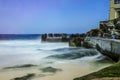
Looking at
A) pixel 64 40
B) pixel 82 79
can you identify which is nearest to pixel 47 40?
pixel 64 40

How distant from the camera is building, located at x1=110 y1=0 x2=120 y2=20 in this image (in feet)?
139

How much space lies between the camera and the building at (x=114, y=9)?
42250 millimetres

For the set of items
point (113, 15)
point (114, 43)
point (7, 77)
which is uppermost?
point (113, 15)

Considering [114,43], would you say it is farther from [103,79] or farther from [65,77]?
[103,79]

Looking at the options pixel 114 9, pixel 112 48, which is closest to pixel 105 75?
pixel 112 48

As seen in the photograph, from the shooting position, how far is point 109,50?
22000 millimetres

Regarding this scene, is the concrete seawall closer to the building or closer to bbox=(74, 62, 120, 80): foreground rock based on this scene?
bbox=(74, 62, 120, 80): foreground rock

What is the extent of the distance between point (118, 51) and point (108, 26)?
52.5 ft

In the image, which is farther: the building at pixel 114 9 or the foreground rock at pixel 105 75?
the building at pixel 114 9

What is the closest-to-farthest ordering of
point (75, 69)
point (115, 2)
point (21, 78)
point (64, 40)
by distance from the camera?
point (21, 78) < point (75, 69) < point (115, 2) < point (64, 40)

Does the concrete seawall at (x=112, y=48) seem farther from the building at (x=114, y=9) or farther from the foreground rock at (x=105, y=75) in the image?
the building at (x=114, y=9)

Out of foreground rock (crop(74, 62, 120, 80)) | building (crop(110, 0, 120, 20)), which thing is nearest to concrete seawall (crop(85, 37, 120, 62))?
foreground rock (crop(74, 62, 120, 80))

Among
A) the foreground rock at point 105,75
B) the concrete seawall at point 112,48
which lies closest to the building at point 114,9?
the concrete seawall at point 112,48

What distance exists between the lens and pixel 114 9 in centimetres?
4262
